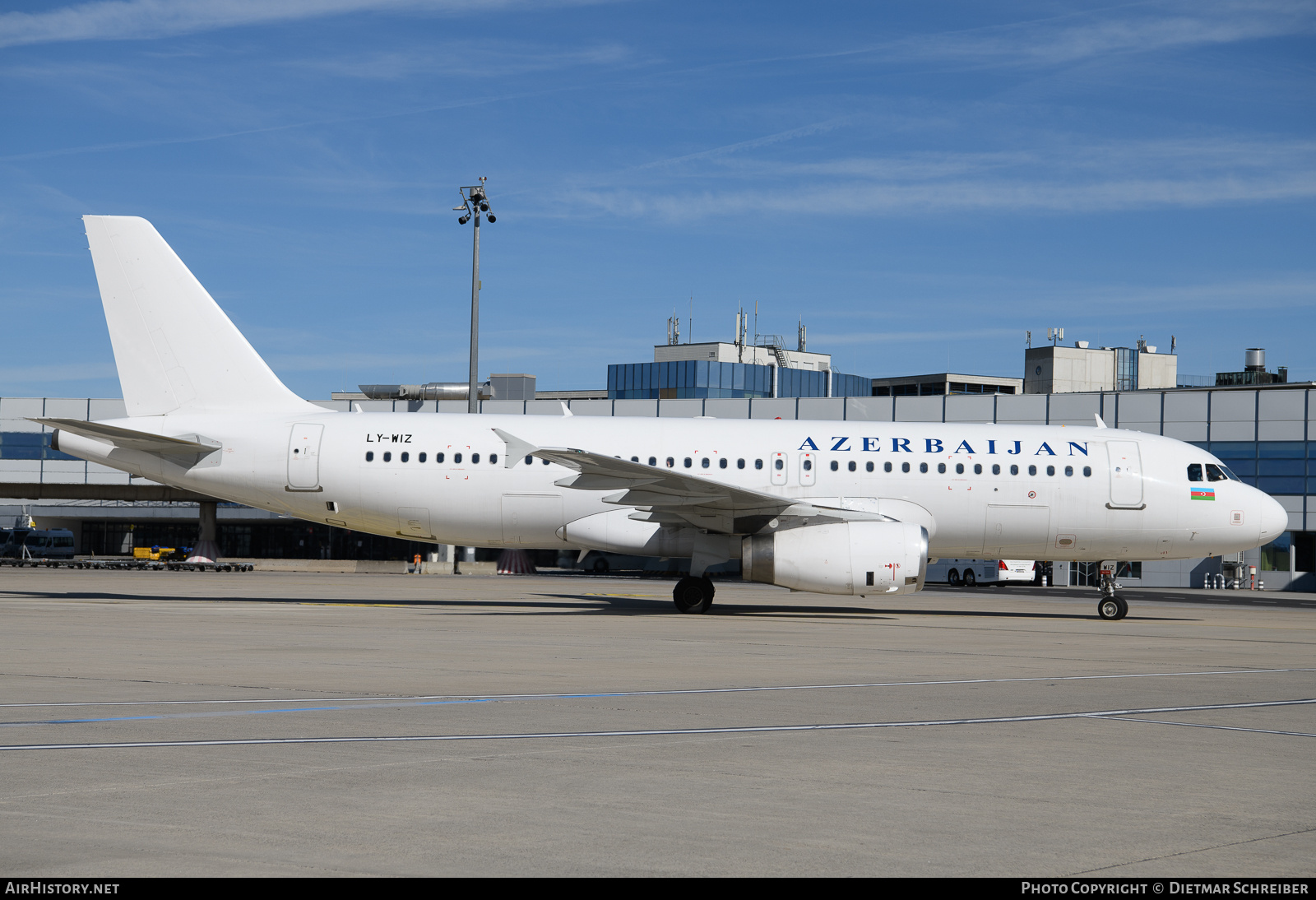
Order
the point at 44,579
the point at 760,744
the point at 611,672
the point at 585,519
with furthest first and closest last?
the point at 44,579 < the point at 585,519 < the point at 611,672 < the point at 760,744

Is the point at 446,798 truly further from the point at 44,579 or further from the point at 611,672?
the point at 44,579

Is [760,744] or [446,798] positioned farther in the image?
[760,744]

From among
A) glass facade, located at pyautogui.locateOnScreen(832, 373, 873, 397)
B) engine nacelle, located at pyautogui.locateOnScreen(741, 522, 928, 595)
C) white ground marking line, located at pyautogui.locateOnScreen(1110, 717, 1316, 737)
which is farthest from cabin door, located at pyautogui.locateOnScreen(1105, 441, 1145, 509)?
glass facade, located at pyautogui.locateOnScreen(832, 373, 873, 397)

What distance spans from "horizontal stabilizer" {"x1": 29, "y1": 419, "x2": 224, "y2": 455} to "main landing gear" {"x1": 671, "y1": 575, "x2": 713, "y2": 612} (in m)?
10.2

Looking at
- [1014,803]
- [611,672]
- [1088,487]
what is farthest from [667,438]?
[1014,803]

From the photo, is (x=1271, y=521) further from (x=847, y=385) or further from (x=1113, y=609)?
(x=847, y=385)

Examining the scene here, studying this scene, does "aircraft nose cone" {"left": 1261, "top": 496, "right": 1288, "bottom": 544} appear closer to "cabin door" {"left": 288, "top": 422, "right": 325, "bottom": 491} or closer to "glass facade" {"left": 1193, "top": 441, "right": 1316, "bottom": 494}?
"cabin door" {"left": 288, "top": 422, "right": 325, "bottom": 491}

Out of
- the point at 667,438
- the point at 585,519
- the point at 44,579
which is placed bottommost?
the point at 44,579

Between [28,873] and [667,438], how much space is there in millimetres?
21661

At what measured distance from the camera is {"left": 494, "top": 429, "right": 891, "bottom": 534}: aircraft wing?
22.4m

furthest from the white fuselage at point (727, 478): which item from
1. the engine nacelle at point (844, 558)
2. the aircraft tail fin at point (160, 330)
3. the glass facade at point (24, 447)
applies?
the glass facade at point (24, 447)

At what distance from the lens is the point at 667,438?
26.1 metres

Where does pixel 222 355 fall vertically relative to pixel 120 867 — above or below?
above

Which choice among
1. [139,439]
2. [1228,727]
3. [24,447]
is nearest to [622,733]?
[1228,727]
